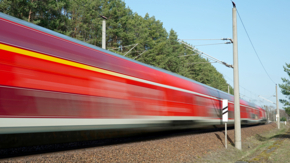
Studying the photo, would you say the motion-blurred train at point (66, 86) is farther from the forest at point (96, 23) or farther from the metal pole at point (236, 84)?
the forest at point (96, 23)

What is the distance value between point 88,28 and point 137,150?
111 feet

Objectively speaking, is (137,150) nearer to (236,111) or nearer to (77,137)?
(77,137)

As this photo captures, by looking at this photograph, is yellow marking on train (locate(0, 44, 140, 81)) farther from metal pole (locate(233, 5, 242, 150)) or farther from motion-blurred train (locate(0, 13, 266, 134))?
metal pole (locate(233, 5, 242, 150))

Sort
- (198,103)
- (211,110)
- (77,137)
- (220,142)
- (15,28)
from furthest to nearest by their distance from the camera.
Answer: (211,110) → (198,103) → (220,142) → (77,137) → (15,28)

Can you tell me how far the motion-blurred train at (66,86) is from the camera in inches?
214

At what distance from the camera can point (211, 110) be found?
17156 mm

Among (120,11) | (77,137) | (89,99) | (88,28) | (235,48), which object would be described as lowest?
(77,137)

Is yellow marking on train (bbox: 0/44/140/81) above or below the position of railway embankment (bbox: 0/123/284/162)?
above

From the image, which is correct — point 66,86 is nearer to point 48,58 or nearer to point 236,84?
point 48,58

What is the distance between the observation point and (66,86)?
657 centimetres

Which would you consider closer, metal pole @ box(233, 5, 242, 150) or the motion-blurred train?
the motion-blurred train

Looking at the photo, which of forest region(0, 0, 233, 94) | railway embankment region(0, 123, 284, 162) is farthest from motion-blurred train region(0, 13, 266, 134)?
forest region(0, 0, 233, 94)

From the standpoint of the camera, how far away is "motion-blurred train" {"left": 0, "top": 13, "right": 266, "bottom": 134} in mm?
5441

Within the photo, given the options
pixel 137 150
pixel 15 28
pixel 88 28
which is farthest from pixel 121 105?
pixel 88 28
